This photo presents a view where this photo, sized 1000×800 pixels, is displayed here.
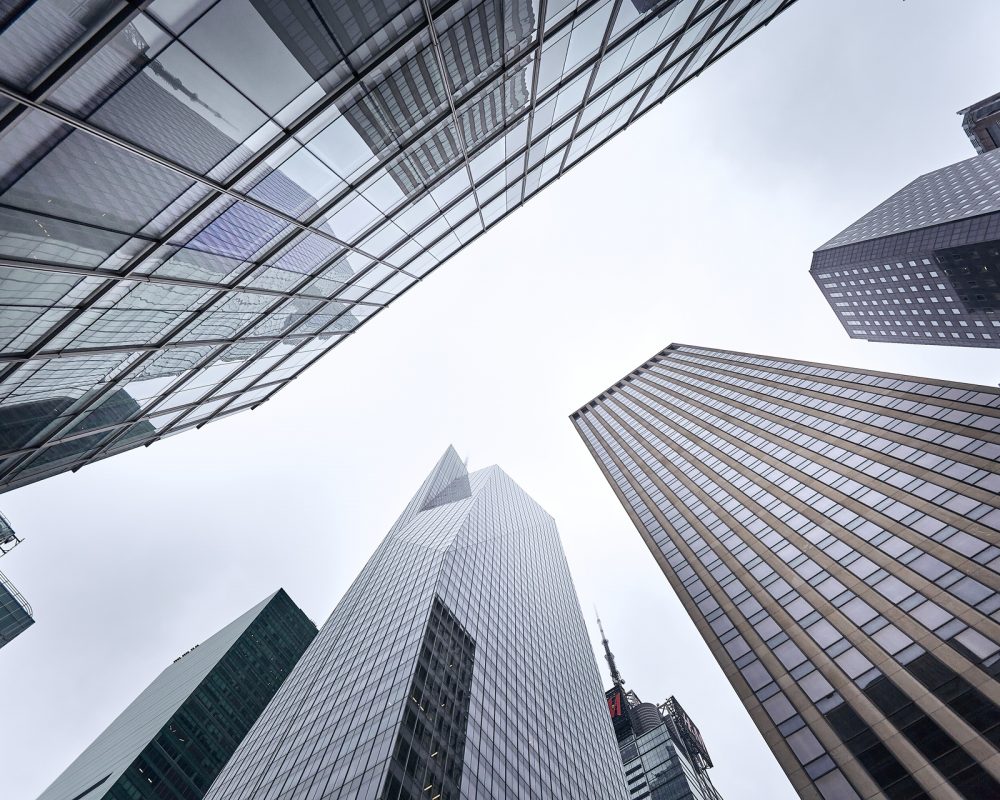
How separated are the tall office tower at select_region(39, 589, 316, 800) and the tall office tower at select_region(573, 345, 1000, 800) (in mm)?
109659

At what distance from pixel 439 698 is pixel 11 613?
73408mm

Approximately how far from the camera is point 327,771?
4281cm

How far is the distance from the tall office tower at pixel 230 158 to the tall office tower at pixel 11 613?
89.0 metres

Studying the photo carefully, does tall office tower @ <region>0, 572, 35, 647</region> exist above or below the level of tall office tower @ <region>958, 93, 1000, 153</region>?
above

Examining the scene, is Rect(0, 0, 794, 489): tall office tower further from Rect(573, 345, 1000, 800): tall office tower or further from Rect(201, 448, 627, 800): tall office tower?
Rect(201, 448, 627, 800): tall office tower

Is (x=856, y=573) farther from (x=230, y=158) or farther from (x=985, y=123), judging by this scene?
(x=985, y=123)

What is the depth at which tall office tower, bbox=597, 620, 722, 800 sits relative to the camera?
406 feet

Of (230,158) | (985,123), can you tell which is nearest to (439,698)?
(230,158)

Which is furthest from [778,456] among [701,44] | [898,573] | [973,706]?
[701,44]

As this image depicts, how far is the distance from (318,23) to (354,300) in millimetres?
12802

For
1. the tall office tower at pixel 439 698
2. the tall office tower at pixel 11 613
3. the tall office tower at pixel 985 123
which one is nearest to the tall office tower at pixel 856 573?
the tall office tower at pixel 439 698

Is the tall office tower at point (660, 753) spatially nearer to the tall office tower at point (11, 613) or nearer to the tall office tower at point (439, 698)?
the tall office tower at point (439, 698)

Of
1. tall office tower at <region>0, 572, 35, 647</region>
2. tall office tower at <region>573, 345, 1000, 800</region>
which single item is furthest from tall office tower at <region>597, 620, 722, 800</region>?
tall office tower at <region>0, 572, 35, 647</region>

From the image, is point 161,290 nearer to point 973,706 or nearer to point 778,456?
point 973,706
